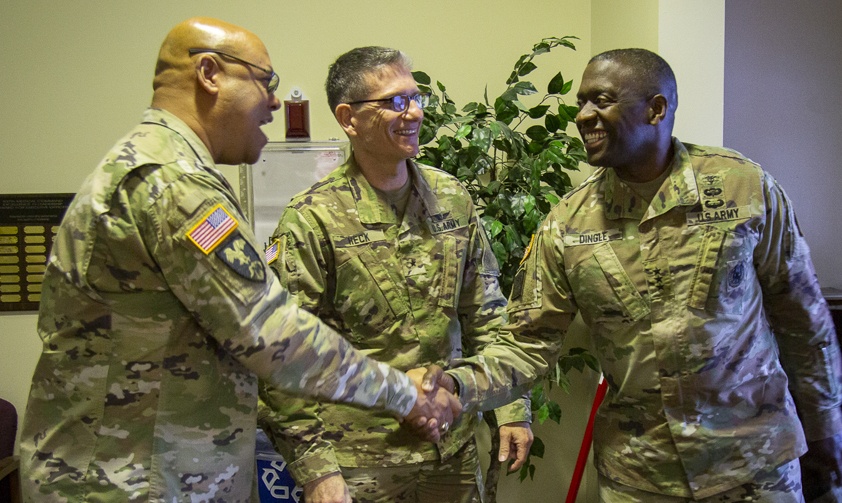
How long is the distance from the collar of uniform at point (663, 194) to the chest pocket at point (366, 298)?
2.00 feet

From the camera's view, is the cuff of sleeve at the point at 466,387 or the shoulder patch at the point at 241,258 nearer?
the shoulder patch at the point at 241,258

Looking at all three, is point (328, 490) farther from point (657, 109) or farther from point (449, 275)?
point (657, 109)

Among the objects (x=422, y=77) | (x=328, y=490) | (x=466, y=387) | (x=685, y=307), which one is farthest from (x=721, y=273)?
(x=422, y=77)

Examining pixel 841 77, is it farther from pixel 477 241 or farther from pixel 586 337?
pixel 477 241

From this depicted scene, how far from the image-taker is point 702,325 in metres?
1.58

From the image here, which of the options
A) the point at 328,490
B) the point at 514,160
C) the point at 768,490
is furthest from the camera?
the point at 514,160

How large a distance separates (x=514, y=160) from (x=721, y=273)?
147 cm

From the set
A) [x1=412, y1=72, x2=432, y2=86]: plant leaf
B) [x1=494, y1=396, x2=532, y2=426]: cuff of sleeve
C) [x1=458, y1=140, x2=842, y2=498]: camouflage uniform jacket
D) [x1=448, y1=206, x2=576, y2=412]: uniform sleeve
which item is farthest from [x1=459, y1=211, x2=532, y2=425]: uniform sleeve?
[x1=412, y1=72, x2=432, y2=86]: plant leaf

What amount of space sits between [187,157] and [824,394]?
4.86 feet

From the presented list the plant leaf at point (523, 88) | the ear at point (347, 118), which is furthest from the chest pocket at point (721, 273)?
the plant leaf at point (523, 88)

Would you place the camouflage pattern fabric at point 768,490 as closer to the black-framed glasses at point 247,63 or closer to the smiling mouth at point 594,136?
the smiling mouth at point 594,136

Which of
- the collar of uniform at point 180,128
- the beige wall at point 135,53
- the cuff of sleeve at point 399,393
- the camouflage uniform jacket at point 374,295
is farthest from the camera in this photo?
the beige wall at point 135,53

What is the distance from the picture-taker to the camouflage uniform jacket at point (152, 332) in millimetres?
1273

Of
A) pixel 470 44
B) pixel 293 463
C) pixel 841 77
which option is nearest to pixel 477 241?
pixel 293 463
